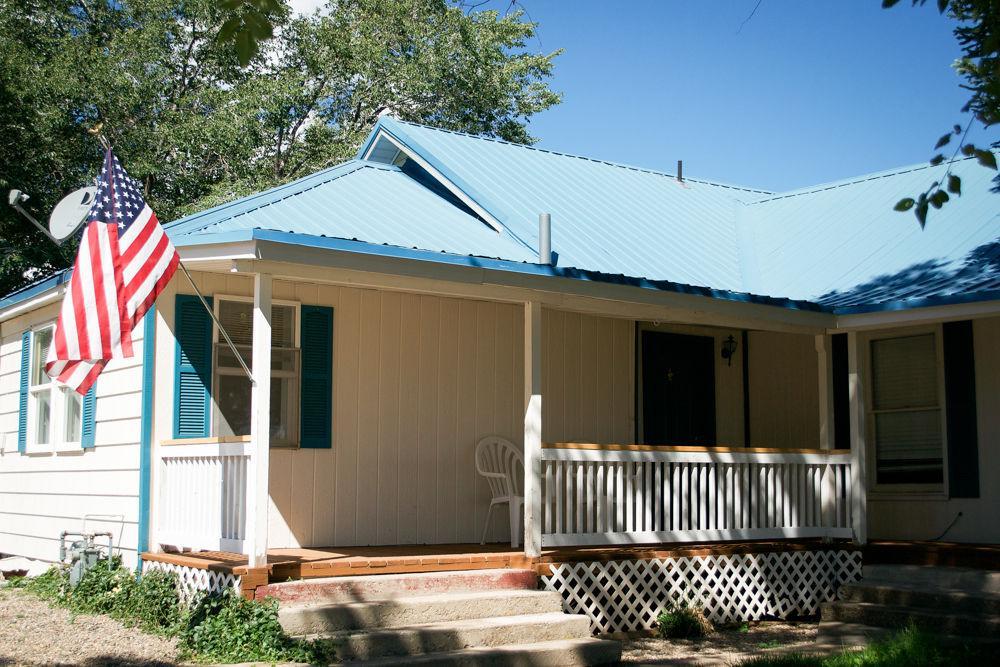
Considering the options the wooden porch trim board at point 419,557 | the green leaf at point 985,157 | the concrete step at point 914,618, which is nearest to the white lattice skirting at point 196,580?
the wooden porch trim board at point 419,557

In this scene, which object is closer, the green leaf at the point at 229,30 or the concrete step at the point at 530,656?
the green leaf at the point at 229,30

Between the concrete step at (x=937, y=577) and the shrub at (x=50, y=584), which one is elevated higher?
the concrete step at (x=937, y=577)

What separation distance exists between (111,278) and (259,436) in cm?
138

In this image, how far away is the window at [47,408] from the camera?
34.3ft

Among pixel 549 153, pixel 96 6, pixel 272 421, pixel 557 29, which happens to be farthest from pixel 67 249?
pixel 557 29

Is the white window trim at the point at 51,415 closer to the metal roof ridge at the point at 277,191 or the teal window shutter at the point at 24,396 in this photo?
the teal window shutter at the point at 24,396

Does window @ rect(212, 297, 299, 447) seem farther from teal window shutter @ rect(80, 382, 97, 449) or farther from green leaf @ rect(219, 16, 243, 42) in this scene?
green leaf @ rect(219, 16, 243, 42)

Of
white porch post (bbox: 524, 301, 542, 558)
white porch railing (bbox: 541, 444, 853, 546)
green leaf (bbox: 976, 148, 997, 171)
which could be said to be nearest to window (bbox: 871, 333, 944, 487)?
white porch railing (bbox: 541, 444, 853, 546)

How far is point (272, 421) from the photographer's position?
30.0ft

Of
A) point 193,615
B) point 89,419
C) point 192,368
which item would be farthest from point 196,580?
point 89,419

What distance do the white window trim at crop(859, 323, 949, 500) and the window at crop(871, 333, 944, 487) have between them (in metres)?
0.03

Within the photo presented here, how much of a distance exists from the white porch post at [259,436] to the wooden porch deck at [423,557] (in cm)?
19

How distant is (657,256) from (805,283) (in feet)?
5.51

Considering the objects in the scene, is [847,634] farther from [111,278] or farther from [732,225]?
[732,225]
